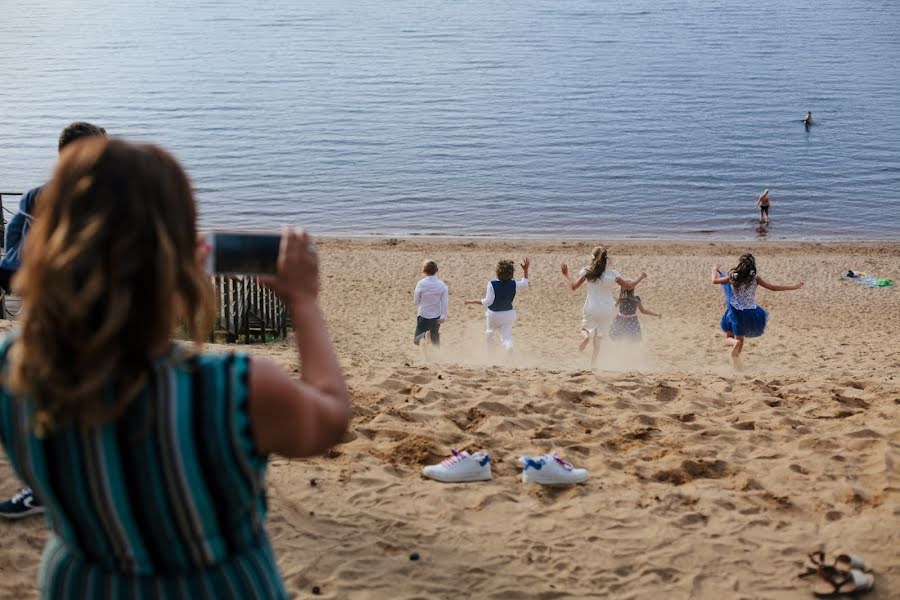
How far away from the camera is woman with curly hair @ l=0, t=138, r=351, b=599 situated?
1607 mm

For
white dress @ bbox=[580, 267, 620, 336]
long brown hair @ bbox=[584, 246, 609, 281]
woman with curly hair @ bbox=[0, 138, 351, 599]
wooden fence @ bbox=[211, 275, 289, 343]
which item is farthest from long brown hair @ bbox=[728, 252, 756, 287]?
woman with curly hair @ bbox=[0, 138, 351, 599]

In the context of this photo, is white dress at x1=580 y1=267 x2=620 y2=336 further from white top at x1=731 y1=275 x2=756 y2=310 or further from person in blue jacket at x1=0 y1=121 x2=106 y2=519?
person in blue jacket at x1=0 y1=121 x2=106 y2=519

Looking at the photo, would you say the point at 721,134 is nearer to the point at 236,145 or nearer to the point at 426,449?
the point at 236,145

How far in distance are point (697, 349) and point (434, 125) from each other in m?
31.5

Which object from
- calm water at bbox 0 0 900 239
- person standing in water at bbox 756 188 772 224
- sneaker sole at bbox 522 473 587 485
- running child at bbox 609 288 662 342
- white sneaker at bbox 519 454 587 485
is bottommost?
sneaker sole at bbox 522 473 587 485

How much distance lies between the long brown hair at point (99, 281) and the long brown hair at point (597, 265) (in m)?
9.71

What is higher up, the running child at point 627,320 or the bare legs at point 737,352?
the running child at point 627,320

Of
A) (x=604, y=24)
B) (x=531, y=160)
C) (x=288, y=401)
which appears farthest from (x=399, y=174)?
(x=604, y=24)

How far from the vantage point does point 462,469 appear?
18.7 ft

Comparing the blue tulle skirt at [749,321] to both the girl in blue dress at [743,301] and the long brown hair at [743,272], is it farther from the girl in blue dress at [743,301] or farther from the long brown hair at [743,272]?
the long brown hair at [743,272]

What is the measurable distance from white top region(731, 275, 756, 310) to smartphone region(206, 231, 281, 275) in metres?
10.2

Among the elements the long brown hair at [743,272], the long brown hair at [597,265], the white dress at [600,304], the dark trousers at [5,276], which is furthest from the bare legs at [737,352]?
the dark trousers at [5,276]

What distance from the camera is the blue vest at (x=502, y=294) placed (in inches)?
468

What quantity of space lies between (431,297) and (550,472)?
6.58m
